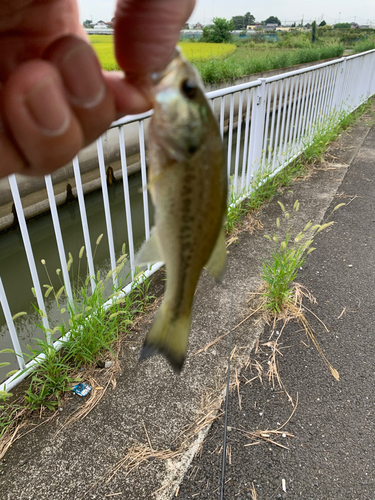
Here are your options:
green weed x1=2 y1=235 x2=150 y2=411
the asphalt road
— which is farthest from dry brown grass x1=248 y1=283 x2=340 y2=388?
green weed x1=2 y1=235 x2=150 y2=411

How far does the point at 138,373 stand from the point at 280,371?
0.92 metres

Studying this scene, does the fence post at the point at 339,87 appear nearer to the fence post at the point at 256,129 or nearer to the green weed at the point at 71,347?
the fence post at the point at 256,129

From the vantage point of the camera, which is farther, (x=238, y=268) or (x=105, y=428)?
(x=238, y=268)

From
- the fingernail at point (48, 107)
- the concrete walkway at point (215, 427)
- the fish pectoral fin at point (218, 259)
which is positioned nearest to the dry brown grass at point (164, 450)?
the concrete walkway at point (215, 427)

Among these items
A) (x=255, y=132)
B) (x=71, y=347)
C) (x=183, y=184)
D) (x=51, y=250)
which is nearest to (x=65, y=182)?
(x=51, y=250)

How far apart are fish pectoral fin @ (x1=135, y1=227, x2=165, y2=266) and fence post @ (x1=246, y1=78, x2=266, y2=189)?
4.25 meters

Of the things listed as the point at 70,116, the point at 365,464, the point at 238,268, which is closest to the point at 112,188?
the point at 238,268

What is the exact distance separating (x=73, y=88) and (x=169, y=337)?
20.4 inches

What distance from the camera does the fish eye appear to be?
2.03 feet

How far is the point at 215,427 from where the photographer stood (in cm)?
211

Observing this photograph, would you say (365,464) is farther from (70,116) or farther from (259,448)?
(70,116)

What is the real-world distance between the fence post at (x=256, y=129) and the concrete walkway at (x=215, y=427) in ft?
7.38

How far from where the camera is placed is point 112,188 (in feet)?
25.6

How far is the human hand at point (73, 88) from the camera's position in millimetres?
637
